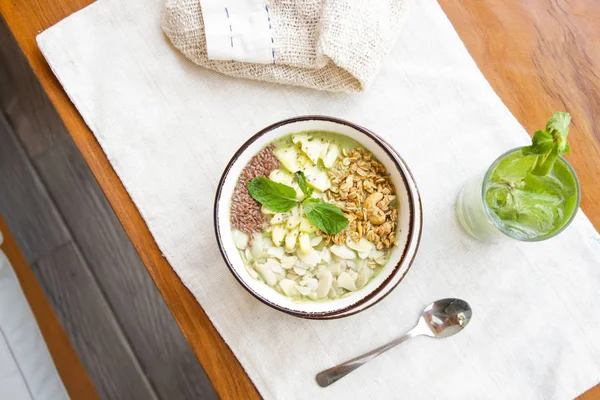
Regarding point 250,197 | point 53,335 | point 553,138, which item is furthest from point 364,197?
point 53,335

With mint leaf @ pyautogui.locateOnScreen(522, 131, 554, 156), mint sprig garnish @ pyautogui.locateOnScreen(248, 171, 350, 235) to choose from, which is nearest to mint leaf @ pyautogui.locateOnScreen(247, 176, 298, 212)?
mint sprig garnish @ pyautogui.locateOnScreen(248, 171, 350, 235)

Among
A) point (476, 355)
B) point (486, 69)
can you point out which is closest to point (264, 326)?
point (476, 355)

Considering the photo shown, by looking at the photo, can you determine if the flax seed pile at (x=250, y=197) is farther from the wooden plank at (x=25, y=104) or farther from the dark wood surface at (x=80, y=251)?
the wooden plank at (x=25, y=104)

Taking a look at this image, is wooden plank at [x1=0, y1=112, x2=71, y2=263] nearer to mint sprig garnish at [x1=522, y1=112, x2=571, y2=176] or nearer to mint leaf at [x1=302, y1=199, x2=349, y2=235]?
mint leaf at [x1=302, y1=199, x2=349, y2=235]

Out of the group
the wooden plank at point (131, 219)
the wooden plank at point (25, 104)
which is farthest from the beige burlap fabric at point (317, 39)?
the wooden plank at point (25, 104)

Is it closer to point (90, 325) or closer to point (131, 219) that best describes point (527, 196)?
point (131, 219)
